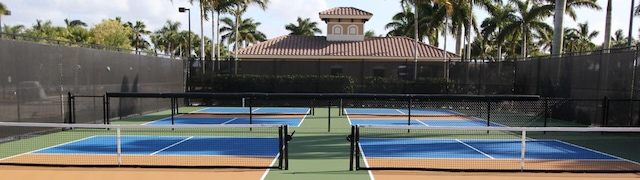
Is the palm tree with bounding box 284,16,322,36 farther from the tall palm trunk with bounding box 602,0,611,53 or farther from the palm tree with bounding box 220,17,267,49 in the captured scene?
the tall palm trunk with bounding box 602,0,611,53

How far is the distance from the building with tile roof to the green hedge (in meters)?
0.51

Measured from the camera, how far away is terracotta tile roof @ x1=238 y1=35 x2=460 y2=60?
106ft

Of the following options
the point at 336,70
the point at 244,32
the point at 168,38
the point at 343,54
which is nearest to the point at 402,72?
the point at 336,70

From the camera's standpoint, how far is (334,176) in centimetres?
775

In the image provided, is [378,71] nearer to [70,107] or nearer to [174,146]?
[70,107]

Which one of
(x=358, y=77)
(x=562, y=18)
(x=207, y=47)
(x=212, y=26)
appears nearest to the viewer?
(x=562, y=18)

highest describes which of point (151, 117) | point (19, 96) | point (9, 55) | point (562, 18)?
point (562, 18)

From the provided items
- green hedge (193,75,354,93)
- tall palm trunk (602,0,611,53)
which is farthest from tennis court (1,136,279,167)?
tall palm trunk (602,0,611,53)

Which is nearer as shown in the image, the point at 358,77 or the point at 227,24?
the point at 358,77

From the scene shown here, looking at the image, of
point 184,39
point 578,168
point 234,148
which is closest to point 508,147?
point 578,168

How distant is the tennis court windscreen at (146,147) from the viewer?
8453mm

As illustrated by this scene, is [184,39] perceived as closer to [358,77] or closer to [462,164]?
[358,77]

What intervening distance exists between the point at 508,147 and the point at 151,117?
14627mm

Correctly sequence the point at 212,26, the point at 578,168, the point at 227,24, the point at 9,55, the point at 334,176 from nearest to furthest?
1. the point at 334,176
2. the point at 578,168
3. the point at 9,55
4. the point at 212,26
5. the point at 227,24
